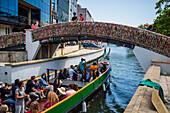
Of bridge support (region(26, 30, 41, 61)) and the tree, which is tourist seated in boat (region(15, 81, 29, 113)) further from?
the tree

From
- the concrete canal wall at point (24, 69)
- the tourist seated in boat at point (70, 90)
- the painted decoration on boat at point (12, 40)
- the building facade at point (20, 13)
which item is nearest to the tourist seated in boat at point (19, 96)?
the tourist seated in boat at point (70, 90)

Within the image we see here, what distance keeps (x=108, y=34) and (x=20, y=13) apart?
20.8 m

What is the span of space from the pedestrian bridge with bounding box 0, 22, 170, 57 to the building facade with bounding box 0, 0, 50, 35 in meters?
8.07

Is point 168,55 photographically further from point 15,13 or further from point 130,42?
point 15,13

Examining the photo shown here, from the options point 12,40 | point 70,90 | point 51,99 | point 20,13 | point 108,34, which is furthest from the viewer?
point 20,13

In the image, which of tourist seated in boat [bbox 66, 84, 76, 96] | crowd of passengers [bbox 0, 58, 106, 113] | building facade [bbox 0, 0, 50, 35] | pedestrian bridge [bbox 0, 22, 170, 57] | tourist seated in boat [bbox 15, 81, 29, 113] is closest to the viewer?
Answer: crowd of passengers [bbox 0, 58, 106, 113]

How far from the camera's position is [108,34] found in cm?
1222

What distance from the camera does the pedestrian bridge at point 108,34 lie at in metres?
11.0

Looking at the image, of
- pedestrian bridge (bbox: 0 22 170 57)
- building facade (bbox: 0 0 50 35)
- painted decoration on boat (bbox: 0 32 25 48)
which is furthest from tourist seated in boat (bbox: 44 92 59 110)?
building facade (bbox: 0 0 50 35)

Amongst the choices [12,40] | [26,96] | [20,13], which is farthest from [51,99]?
[20,13]

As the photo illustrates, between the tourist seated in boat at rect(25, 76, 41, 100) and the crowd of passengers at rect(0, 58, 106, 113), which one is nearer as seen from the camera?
the crowd of passengers at rect(0, 58, 106, 113)

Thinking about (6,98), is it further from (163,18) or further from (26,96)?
(163,18)

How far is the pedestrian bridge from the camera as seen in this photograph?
1105 centimetres

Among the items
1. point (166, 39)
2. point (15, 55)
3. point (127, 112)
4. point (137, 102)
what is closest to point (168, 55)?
point (166, 39)
